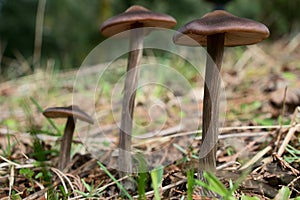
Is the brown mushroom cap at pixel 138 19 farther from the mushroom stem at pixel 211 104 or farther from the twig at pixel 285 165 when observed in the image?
the twig at pixel 285 165

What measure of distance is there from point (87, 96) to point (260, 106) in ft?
5.19

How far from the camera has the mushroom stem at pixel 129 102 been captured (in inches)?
63.2

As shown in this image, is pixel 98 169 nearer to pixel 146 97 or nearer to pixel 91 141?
pixel 91 141

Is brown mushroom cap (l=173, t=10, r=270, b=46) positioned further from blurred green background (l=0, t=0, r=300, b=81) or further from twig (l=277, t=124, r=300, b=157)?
blurred green background (l=0, t=0, r=300, b=81)

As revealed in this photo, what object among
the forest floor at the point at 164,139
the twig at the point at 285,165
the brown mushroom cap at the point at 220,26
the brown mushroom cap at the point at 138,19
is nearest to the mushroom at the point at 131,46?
the brown mushroom cap at the point at 138,19

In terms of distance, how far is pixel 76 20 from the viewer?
673cm

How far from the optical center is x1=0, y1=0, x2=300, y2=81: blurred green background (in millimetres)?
5621

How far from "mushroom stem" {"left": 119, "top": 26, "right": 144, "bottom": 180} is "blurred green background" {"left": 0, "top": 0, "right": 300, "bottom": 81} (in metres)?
2.69

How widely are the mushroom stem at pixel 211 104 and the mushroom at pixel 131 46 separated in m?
0.34

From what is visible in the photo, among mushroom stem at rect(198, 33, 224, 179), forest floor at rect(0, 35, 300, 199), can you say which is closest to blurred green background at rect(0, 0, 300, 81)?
forest floor at rect(0, 35, 300, 199)

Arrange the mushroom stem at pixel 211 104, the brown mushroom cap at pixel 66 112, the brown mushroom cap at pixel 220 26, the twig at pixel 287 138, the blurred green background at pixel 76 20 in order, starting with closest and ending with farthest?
the brown mushroom cap at pixel 220 26, the mushroom stem at pixel 211 104, the twig at pixel 287 138, the brown mushroom cap at pixel 66 112, the blurred green background at pixel 76 20

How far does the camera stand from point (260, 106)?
2.54m

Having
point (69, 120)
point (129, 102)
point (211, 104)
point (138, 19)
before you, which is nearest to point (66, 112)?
point (69, 120)

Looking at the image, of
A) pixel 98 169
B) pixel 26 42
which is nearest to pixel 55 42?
pixel 26 42
